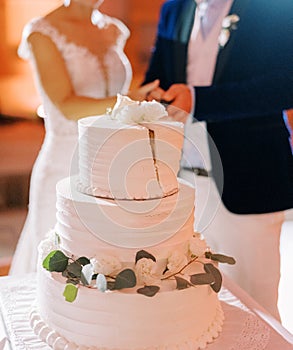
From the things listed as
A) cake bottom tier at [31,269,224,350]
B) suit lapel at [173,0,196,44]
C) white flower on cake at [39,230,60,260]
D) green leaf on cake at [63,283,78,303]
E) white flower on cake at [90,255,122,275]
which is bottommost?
cake bottom tier at [31,269,224,350]

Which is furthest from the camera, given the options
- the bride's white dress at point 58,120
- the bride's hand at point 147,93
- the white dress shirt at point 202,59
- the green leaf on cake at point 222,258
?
the bride's white dress at point 58,120

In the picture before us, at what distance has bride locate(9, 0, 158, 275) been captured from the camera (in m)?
2.16

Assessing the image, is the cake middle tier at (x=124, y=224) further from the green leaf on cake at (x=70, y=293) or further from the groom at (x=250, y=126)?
the groom at (x=250, y=126)

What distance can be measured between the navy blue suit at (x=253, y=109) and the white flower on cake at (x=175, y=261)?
76 cm

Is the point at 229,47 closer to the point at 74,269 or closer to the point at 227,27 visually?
the point at 227,27

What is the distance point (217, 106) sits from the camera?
76.2 inches

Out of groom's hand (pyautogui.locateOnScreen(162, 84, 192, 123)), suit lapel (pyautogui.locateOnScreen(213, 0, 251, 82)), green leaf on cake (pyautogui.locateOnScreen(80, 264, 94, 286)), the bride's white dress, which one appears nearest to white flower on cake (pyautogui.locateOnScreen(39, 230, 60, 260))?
green leaf on cake (pyautogui.locateOnScreen(80, 264, 94, 286))

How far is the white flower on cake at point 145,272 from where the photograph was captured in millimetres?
1200

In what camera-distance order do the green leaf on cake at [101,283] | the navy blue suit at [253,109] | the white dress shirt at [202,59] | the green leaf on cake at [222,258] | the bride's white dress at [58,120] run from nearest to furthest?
the green leaf on cake at [101,283] < the green leaf on cake at [222,258] < the navy blue suit at [253,109] < the white dress shirt at [202,59] < the bride's white dress at [58,120]

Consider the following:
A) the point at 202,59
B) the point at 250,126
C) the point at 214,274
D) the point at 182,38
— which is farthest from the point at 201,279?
the point at 182,38

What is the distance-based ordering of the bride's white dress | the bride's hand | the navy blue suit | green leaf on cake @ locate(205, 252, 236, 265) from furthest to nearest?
1. the bride's white dress
2. the bride's hand
3. the navy blue suit
4. green leaf on cake @ locate(205, 252, 236, 265)

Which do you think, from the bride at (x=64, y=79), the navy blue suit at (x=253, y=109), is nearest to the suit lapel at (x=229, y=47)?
the navy blue suit at (x=253, y=109)

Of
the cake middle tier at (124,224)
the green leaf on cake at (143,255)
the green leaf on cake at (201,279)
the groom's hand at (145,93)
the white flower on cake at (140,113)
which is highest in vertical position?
the white flower on cake at (140,113)

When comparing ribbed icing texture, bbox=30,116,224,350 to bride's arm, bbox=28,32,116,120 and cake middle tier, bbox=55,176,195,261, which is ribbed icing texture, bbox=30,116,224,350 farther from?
bride's arm, bbox=28,32,116,120
